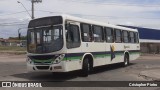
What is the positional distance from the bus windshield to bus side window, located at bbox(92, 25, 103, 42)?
3.34 metres

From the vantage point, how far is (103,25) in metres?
20.1

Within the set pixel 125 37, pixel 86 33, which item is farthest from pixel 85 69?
pixel 125 37

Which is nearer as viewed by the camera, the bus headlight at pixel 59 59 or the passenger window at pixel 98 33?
the bus headlight at pixel 59 59

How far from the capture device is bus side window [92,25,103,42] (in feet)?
61.8

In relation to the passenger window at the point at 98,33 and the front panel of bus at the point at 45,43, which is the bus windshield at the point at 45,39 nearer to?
the front panel of bus at the point at 45,43

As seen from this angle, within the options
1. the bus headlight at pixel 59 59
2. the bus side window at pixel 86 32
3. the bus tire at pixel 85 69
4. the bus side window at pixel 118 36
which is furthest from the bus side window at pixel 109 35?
the bus headlight at pixel 59 59

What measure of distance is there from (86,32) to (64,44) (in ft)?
8.38

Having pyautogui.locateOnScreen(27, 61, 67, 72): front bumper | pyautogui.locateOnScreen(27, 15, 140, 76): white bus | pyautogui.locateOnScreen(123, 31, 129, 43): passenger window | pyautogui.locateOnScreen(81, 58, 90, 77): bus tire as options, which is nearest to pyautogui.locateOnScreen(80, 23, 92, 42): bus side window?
pyautogui.locateOnScreen(27, 15, 140, 76): white bus

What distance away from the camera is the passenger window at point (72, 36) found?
16.0 meters

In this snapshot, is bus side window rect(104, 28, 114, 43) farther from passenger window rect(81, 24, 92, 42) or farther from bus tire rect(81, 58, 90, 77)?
bus tire rect(81, 58, 90, 77)

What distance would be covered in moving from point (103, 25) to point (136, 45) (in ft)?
23.5

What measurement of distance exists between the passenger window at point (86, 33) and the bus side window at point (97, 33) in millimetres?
580

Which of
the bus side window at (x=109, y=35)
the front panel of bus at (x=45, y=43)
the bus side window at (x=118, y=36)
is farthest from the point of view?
the bus side window at (x=118, y=36)

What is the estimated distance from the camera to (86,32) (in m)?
17.8
